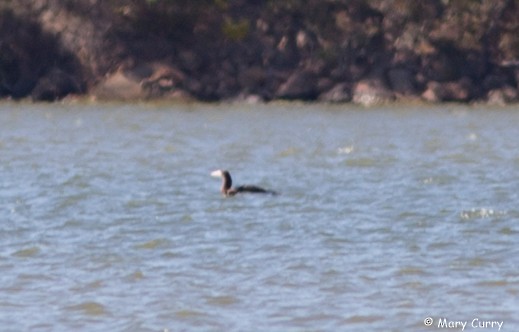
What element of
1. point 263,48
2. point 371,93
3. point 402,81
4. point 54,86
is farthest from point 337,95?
point 54,86

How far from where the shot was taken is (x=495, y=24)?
181 feet

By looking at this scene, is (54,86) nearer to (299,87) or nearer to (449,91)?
(299,87)

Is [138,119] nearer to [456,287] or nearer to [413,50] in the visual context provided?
[413,50]

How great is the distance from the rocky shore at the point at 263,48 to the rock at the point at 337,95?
0.08m

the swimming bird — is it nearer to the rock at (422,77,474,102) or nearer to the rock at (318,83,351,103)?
the rock at (318,83,351,103)

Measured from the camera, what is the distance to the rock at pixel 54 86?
5156 centimetres

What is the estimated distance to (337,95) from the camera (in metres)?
51.5

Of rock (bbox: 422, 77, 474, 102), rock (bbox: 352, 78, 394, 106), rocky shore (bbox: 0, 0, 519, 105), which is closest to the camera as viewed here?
rock (bbox: 352, 78, 394, 106)

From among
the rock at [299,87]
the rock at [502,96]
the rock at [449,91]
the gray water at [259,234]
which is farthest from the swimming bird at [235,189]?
the rock at [449,91]

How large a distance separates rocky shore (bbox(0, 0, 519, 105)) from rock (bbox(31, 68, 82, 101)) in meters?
0.06

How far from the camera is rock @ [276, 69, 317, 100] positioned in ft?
170

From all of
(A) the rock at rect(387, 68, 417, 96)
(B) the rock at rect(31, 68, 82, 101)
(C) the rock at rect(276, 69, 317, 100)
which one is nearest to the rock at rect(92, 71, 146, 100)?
(B) the rock at rect(31, 68, 82, 101)

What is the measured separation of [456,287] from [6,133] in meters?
23.6

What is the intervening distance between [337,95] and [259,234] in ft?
119
